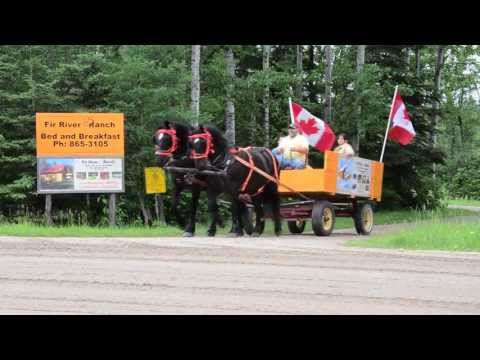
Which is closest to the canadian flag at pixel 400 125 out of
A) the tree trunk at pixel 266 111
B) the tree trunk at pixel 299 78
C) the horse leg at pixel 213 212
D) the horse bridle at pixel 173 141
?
the horse leg at pixel 213 212

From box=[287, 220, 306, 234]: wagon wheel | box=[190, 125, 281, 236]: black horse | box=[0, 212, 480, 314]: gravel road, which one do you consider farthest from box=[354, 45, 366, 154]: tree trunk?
box=[0, 212, 480, 314]: gravel road

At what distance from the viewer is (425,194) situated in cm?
3453

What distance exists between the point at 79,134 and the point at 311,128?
5706mm

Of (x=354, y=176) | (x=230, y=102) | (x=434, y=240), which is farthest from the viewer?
(x=230, y=102)

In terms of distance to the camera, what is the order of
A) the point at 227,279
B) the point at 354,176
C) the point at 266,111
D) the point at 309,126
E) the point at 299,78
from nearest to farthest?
the point at 227,279 < the point at 354,176 < the point at 309,126 < the point at 299,78 < the point at 266,111

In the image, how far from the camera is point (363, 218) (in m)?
20.4

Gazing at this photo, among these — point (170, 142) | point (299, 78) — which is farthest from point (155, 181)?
point (299, 78)

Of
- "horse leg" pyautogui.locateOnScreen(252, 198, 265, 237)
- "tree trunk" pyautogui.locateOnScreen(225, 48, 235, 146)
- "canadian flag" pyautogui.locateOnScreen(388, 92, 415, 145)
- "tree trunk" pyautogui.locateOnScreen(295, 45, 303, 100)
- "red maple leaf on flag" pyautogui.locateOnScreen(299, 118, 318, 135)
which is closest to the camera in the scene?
"horse leg" pyautogui.locateOnScreen(252, 198, 265, 237)

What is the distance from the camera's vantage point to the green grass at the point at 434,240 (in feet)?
46.9

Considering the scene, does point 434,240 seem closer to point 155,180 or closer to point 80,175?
point 80,175

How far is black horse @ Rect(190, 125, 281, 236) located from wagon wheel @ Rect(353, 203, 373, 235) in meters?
2.51

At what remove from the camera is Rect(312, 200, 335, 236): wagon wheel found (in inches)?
716

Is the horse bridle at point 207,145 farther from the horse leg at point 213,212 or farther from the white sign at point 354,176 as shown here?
the white sign at point 354,176

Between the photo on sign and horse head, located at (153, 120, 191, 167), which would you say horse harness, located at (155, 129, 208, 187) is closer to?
horse head, located at (153, 120, 191, 167)
